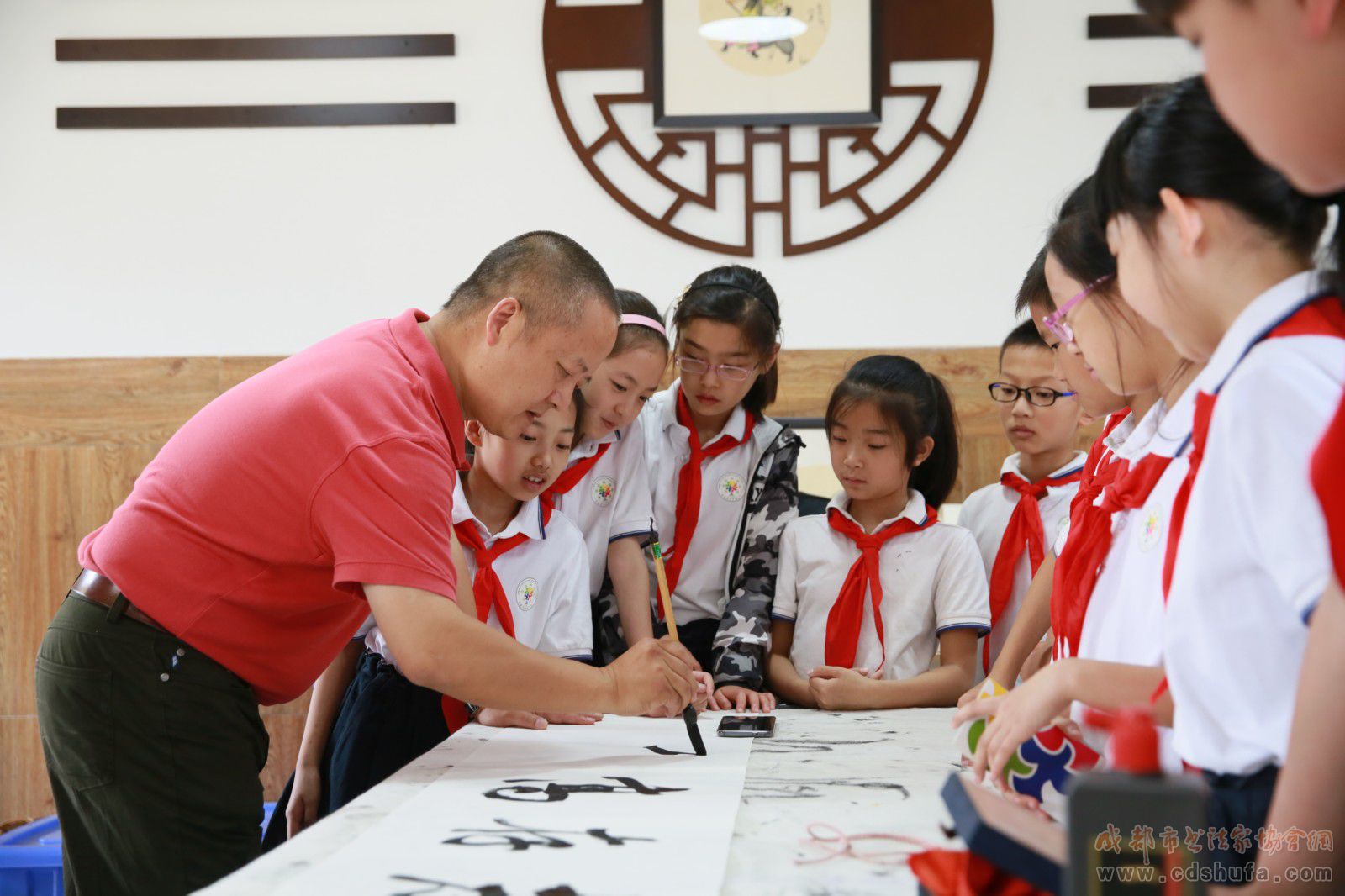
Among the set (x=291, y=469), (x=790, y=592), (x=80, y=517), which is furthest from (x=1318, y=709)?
(x=80, y=517)

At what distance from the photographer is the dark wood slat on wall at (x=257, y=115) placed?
327cm

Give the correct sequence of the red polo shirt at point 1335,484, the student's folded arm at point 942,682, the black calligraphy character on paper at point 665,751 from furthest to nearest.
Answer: the student's folded arm at point 942,682
the black calligraphy character on paper at point 665,751
the red polo shirt at point 1335,484

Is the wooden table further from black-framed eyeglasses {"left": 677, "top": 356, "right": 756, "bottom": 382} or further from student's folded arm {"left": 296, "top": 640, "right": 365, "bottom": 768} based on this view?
black-framed eyeglasses {"left": 677, "top": 356, "right": 756, "bottom": 382}

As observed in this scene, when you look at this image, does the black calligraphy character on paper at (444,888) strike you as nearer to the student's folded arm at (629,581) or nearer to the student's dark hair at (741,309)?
the student's folded arm at (629,581)

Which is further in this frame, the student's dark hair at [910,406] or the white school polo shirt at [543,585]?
the student's dark hair at [910,406]

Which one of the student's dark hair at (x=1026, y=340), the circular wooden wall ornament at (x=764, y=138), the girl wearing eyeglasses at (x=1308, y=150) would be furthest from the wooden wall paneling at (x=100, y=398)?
the girl wearing eyeglasses at (x=1308, y=150)

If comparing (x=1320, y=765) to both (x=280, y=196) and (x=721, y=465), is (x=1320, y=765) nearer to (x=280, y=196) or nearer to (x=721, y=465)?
(x=721, y=465)

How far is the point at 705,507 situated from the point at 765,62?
4.85 ft

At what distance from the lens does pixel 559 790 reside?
119 cm

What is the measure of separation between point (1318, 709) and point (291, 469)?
43.2 inches

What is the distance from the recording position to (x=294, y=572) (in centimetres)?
142

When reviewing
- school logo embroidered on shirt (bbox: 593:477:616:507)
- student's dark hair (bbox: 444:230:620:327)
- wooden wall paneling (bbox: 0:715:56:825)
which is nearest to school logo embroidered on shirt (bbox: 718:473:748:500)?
school logo embroidered on shirt (bbox: 593:477:616:507)

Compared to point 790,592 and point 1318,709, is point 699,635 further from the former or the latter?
point 1318,709

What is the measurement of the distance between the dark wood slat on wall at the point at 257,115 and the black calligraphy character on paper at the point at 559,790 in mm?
2464
